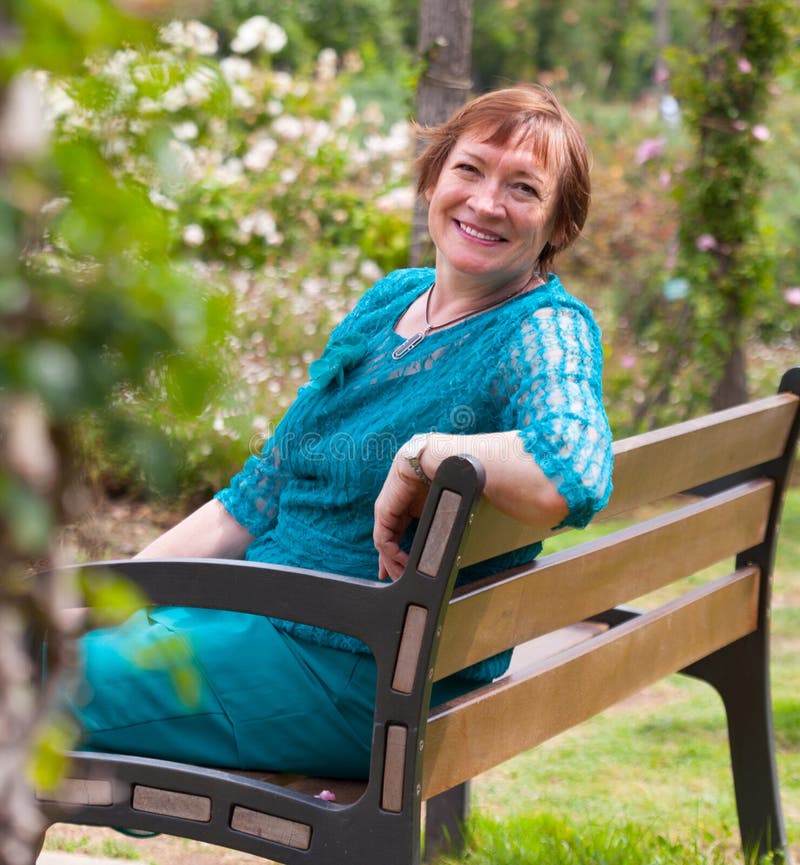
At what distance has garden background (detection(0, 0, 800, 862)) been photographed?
0.61 metres

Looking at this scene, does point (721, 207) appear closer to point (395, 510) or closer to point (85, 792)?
point (395, 510)

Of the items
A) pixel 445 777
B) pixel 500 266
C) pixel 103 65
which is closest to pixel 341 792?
pixel 445 777

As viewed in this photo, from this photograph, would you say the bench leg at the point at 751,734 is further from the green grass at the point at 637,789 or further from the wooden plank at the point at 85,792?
the wooden plank at the point at 85,792

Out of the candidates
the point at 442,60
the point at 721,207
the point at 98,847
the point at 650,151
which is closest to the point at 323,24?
the point at 650,151

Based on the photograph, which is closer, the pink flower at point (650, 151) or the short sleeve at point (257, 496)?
the short sleeve at point (257, 496)

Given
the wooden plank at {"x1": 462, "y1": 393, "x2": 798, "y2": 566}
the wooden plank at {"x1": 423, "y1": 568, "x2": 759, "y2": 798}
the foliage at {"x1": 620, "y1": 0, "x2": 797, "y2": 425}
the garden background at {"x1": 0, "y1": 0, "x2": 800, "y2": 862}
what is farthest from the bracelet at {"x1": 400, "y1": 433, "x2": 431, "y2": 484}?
the foliage at {"x1": 620, "y1": 0, "x2": 797, "y2": 425}

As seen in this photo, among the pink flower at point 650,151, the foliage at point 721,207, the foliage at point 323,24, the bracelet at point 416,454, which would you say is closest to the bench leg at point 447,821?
the bracelet at point 416,454

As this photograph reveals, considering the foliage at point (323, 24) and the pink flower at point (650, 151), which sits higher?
the foliage at point (323, 24)

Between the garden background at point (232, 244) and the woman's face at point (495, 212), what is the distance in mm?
460

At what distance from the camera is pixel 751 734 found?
A: 2797 millimetres

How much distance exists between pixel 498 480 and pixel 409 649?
0.83 feet

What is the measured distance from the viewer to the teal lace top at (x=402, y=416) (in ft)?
5.93

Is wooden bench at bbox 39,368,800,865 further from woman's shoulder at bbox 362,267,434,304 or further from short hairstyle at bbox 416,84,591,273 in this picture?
woman's shoulder at bbox 362,267,434,304

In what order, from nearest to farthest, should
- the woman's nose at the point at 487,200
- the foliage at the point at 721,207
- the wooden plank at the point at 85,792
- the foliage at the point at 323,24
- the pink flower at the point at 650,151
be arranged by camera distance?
1. the wooden plank at the point at 85,792
2. the woman's nose at the point at 487,200
3. the foliage at the point at 721,207
4. the pink flower at the point at 650,151
5. the foliage at the point at 323,24
